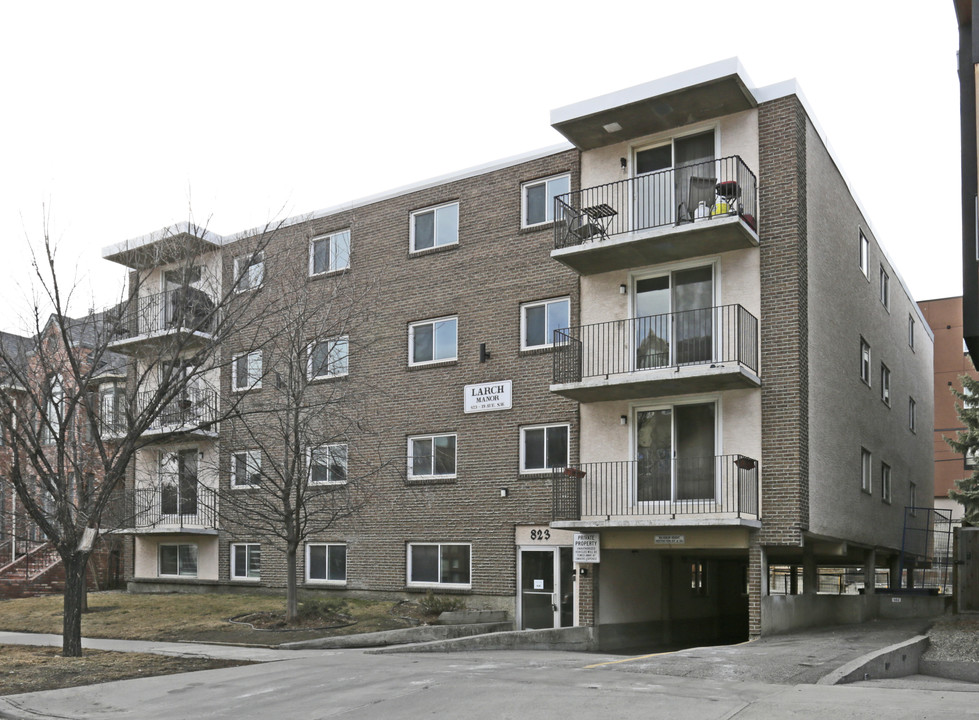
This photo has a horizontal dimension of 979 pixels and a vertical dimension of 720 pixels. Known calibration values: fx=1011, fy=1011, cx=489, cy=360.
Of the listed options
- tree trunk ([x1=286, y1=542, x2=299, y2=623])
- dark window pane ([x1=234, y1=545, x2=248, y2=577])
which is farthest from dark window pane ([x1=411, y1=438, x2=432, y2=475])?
dark window pane ([x1=234, y1=545, x2=248, y2=577])

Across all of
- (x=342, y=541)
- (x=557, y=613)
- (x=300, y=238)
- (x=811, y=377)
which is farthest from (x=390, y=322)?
(x=811, y=377)

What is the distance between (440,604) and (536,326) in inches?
249

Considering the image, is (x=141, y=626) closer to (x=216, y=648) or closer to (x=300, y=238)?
(x=216, y=648)

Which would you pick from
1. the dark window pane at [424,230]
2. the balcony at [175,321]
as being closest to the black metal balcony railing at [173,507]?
the balcony at [175,321]

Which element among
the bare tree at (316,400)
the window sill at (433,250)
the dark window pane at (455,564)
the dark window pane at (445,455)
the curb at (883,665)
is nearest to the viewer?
the curb at (883,665)

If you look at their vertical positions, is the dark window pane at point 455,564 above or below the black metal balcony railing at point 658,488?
below

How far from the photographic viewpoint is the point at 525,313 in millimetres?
22469

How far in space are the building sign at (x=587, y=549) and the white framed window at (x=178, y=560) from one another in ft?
41.4

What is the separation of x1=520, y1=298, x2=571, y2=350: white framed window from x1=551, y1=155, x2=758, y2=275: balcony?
107 cm

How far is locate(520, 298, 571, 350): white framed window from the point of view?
21.8 m

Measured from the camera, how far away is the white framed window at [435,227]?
2397cm

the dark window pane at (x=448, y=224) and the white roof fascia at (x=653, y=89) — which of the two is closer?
the white roof fascia at (x=653, y=89)

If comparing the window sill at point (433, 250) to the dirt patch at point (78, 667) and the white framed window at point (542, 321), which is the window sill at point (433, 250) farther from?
the dirt patch at point (78, 667)

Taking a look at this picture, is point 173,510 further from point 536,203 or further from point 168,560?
point 536,203
